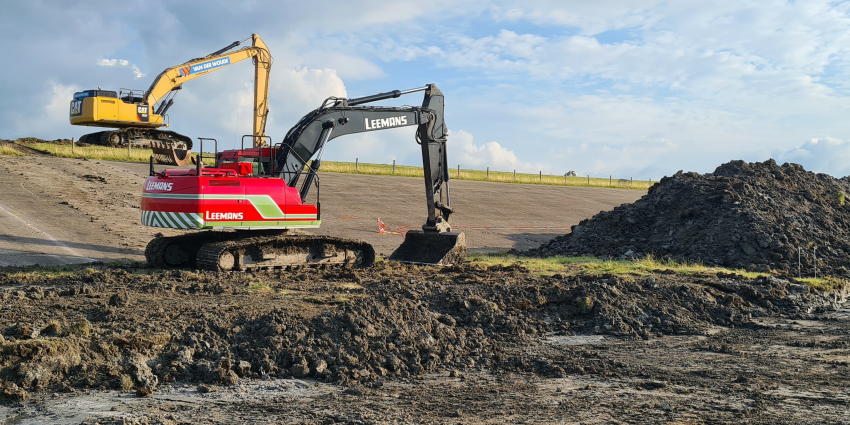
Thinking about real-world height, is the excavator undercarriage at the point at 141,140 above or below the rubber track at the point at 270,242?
above

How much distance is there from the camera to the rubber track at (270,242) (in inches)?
473

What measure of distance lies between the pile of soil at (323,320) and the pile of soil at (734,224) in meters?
3.34

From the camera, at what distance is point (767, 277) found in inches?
526

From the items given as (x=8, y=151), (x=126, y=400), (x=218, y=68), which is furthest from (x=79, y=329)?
(x=8, y=151)

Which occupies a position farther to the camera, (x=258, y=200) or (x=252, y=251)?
(x=252, y=251)

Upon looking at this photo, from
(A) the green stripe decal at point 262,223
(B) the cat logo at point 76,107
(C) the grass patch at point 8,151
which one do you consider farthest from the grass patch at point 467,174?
(A) the green stripe decal at point 262,223

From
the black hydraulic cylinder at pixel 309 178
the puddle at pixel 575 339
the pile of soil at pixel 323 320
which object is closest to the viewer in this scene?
the pile of soil at pixel 323 320

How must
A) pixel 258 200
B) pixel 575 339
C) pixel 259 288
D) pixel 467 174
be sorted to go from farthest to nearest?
pixel 467 174, pixel 258 200, pixel 259 288, pixel 575 339

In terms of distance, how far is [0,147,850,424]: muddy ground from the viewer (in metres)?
5.65

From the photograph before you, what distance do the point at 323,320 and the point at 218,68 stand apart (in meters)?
21.9

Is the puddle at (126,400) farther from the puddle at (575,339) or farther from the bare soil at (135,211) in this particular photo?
the bare soil at (135,211)

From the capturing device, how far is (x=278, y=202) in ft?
41.7

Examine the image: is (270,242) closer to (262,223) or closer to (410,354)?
(262,223)

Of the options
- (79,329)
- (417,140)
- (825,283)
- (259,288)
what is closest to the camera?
(79,329)
